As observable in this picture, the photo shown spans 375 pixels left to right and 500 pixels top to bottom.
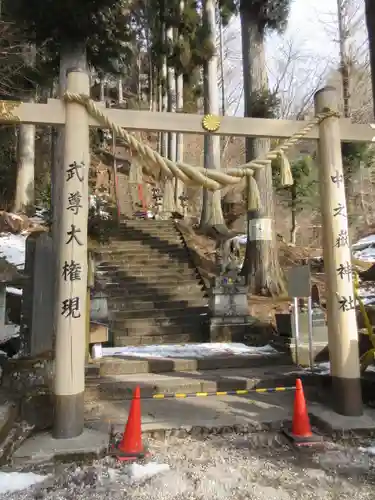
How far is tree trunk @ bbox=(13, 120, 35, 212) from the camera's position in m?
16.7

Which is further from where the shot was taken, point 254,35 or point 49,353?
point 254,35

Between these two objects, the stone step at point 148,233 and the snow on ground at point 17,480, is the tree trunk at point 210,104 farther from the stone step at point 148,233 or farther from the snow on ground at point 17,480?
the snow on ground at point 17,480

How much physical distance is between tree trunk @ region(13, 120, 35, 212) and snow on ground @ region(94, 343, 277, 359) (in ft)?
35.3

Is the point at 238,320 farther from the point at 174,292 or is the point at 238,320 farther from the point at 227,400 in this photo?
the point at 227,400

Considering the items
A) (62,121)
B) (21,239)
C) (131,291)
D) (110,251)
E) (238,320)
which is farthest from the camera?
(21,239)

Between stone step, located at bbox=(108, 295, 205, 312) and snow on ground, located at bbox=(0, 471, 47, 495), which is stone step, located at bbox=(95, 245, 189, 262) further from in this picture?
snow on ground, located at bbox=(0, 471, 47, 495)

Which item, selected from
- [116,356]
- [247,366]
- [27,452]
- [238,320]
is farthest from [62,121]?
[238,320]

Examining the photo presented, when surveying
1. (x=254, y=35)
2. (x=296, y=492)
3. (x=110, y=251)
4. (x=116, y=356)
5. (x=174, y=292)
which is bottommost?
(x=296, y=492)

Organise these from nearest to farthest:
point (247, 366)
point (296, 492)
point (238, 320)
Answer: point (296, 492) < point (247, 366) < point (238, 320)

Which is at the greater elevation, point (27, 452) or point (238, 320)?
point (238, 320)

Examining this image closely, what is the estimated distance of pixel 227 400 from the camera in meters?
5.78

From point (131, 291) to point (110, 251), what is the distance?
2416 millimetres

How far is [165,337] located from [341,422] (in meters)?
4.91

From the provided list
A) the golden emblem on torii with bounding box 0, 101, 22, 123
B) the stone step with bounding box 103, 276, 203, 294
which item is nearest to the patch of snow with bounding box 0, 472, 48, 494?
the golden emblem on torii with bounding box 0, 101, 22, 123
